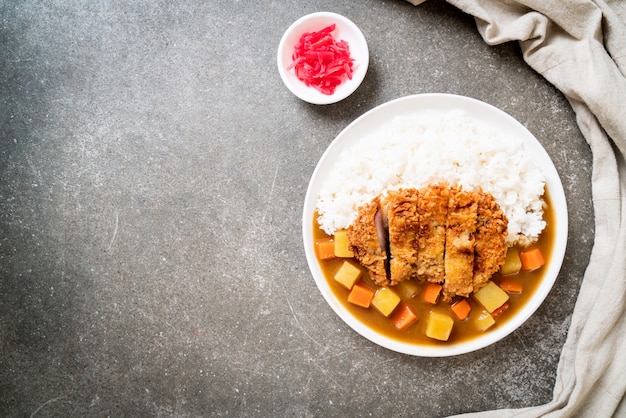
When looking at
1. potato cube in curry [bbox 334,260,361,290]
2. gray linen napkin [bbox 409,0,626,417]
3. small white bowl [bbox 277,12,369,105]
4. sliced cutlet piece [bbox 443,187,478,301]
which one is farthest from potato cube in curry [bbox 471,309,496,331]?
small white bowl [bbox 277,12,369,105]

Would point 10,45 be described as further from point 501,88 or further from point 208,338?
point 501,88

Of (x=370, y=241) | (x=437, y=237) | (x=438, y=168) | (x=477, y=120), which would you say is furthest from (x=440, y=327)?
(x=477, y=120)

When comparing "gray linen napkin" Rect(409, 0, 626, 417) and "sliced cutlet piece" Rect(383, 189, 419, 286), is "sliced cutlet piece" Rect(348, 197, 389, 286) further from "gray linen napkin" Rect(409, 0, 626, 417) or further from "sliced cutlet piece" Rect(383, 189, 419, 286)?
"gray linen napkin" Rect(409, 0, 626, 417)

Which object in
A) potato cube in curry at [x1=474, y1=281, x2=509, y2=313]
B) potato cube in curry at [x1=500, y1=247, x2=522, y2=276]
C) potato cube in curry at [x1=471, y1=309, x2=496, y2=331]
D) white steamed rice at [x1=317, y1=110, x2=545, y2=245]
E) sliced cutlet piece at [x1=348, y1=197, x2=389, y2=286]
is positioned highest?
white steamed rice at [x1=317, y1=110, x2=545, y2=245]

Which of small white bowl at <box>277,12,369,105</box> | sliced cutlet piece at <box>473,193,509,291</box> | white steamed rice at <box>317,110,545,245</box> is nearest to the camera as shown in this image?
sliced cutlet piece at <box>473,193,509,291</box>

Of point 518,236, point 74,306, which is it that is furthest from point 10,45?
point 518,236

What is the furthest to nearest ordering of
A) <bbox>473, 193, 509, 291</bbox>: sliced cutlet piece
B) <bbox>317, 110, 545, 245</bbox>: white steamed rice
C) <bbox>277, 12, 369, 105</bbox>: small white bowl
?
1. <bbox>277, 12, 369, 105</bbox>: small white bowl
2. <bbox>317, 110, 545, 245</bbox>: white steamed rice
3. <bbox>473, 193, 509, 291</bbox>: sliced cutlet piece
